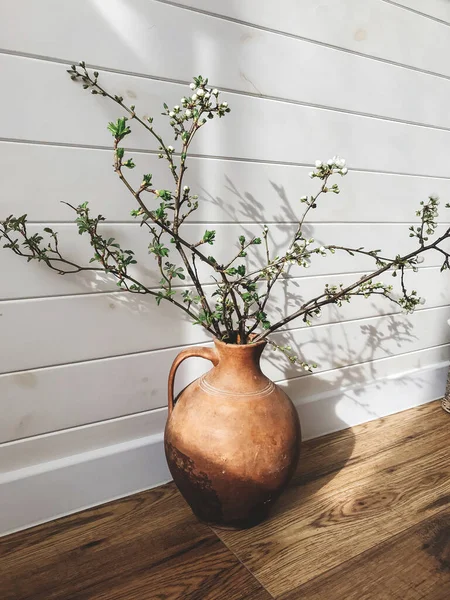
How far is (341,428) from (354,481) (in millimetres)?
311

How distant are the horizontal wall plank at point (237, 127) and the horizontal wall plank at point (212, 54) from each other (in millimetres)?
33

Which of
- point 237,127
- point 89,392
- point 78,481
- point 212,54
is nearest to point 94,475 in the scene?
point 78,481

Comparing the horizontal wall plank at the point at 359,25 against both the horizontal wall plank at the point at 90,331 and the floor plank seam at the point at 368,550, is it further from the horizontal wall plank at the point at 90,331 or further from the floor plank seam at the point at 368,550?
the floor plank seam at the point at 368,550

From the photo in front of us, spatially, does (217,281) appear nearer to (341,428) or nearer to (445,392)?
(341,428)

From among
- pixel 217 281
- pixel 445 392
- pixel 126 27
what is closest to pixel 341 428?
pixel 445 392

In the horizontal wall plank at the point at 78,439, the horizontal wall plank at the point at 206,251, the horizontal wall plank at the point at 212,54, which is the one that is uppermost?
the horizontal wall plank at the point at 212,54

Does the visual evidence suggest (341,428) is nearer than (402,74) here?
No

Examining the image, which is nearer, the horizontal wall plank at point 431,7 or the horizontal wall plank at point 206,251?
the horizontal wall plank at point 206,251

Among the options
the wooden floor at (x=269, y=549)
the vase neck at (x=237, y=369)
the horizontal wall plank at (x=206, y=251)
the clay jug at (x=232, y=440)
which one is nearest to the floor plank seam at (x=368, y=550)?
the wooden floor at (x=269, y=549)

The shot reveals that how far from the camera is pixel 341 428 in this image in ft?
5.45

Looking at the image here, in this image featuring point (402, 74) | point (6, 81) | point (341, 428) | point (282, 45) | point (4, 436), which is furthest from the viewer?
point (341, 428)

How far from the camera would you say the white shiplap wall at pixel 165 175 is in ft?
3.44

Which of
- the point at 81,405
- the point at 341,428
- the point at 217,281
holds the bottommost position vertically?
the point at 341,428

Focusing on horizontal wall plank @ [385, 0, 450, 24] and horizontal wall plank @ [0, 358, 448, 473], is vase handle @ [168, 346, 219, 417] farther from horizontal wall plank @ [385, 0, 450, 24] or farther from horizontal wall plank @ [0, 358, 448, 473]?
horizontal wall plank @ [385, 0, 450, 24]
